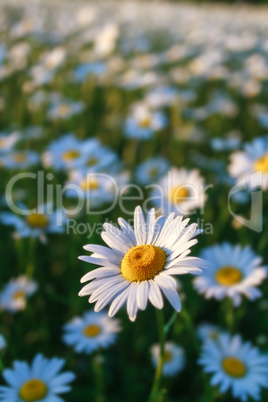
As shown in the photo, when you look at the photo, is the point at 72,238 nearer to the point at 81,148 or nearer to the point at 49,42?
the point at 81,148

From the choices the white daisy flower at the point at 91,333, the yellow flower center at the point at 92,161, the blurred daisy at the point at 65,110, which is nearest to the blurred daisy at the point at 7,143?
the yellow flower center at the point at 92,161

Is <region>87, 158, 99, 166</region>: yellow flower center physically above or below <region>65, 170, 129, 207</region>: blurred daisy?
above

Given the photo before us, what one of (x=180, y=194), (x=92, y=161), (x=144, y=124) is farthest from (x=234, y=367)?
(x=144, y=124)

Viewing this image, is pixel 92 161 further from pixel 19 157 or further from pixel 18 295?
pixel 18 295

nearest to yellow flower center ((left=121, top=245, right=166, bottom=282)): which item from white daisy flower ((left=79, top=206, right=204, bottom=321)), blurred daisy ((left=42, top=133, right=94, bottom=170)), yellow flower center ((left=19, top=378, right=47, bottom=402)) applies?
white daisy flower ((left=79, top=206, right=204, bottom=321))

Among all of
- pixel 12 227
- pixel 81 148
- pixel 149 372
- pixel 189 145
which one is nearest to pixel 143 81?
pixel 189 145

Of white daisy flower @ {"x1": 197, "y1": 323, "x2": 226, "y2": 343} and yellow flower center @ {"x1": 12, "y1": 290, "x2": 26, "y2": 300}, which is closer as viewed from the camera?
white daisy flower @ {"x1": 197, "y1": 323, "x2": 226, "y2": 343}

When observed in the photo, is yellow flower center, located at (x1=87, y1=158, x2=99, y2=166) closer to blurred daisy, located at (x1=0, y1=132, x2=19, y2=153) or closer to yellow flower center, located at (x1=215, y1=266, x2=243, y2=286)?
blurred daisy, located at (x1=0, y1=132, x2=19, y2=153)
